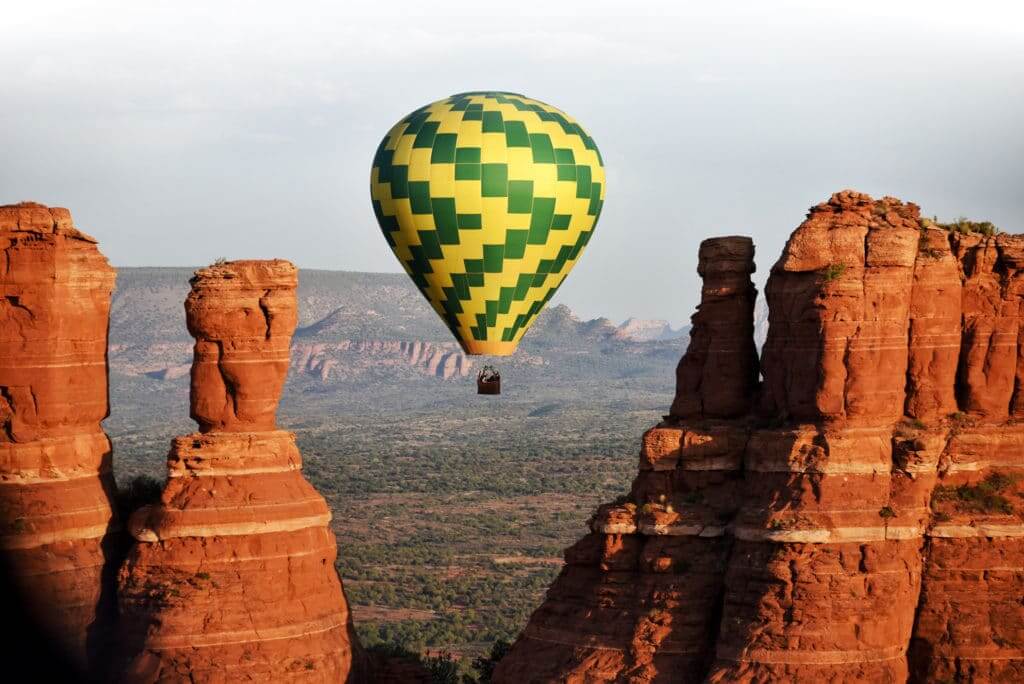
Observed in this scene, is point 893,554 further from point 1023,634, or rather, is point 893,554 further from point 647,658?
point 647,658

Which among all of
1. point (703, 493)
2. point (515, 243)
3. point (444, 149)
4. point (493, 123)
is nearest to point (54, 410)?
point (444, 149)

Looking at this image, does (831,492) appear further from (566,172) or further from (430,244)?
(430,244)

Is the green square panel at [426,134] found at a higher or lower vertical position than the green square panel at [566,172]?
higher

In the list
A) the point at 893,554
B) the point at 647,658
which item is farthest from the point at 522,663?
the point at 893,554

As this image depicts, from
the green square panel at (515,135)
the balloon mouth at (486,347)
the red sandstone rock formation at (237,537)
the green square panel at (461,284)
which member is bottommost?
the red sandstone rock formation at (237,537)

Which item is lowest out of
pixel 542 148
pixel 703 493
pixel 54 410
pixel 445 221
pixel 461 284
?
pixel 703 493

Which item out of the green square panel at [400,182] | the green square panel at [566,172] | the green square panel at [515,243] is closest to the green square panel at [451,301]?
the green square panel at [515,243]

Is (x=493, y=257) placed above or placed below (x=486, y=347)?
above

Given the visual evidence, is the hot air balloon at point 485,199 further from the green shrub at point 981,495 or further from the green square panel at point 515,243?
the green shrub at point 981,495
